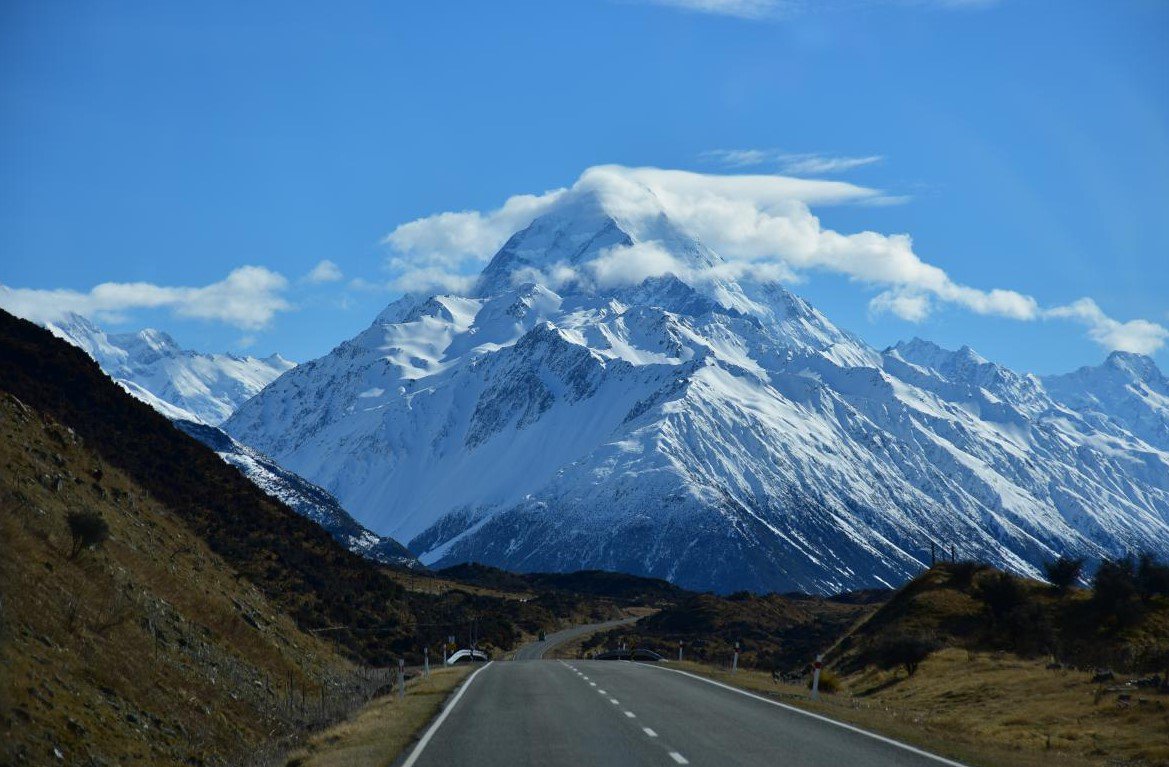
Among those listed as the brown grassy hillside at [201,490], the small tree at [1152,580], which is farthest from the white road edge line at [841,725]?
the brown grassy hillside at [201,490]

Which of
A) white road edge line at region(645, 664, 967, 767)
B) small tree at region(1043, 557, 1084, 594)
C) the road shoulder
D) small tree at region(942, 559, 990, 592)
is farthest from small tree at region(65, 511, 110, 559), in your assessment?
small tree at region(1043, 557, 1084, 594)

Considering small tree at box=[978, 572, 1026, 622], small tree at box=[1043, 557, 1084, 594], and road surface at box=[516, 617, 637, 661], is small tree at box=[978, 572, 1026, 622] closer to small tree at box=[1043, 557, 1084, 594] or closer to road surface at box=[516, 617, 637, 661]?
small tree at box=[1043, 557, 1084, 594]

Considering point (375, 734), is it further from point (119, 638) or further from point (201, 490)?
point (201, 490)

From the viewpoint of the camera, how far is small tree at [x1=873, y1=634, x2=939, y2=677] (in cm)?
4869

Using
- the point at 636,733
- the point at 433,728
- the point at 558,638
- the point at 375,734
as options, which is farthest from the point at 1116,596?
the point at 558,638

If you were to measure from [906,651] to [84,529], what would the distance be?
29910mm

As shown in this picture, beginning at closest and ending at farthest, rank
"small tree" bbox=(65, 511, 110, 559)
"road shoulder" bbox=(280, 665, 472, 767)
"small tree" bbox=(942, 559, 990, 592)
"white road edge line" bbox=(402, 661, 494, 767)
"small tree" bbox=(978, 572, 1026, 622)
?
"white road edge line" bbox=(402, 661, 494, 767) < "road shoulder" bbox=(280, 665, 472, 767) < "small tree" bbox=(65, 511, 110, 559) < "small tree" bbox=(978, 572, 1026, 622) < "small tree" bbox=(942, 559, 990, 592)

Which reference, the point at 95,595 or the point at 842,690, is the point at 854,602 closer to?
the point at 842,690

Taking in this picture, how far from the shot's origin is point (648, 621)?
443 feet

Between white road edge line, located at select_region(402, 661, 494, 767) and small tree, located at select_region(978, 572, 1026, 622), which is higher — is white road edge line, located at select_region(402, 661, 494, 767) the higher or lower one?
the lower one

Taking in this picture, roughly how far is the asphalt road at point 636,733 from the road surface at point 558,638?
41.0 metres

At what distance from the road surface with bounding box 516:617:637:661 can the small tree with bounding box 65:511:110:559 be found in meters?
44.9

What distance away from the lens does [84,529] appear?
3266 cm

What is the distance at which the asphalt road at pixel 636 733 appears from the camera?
22.3 metres
